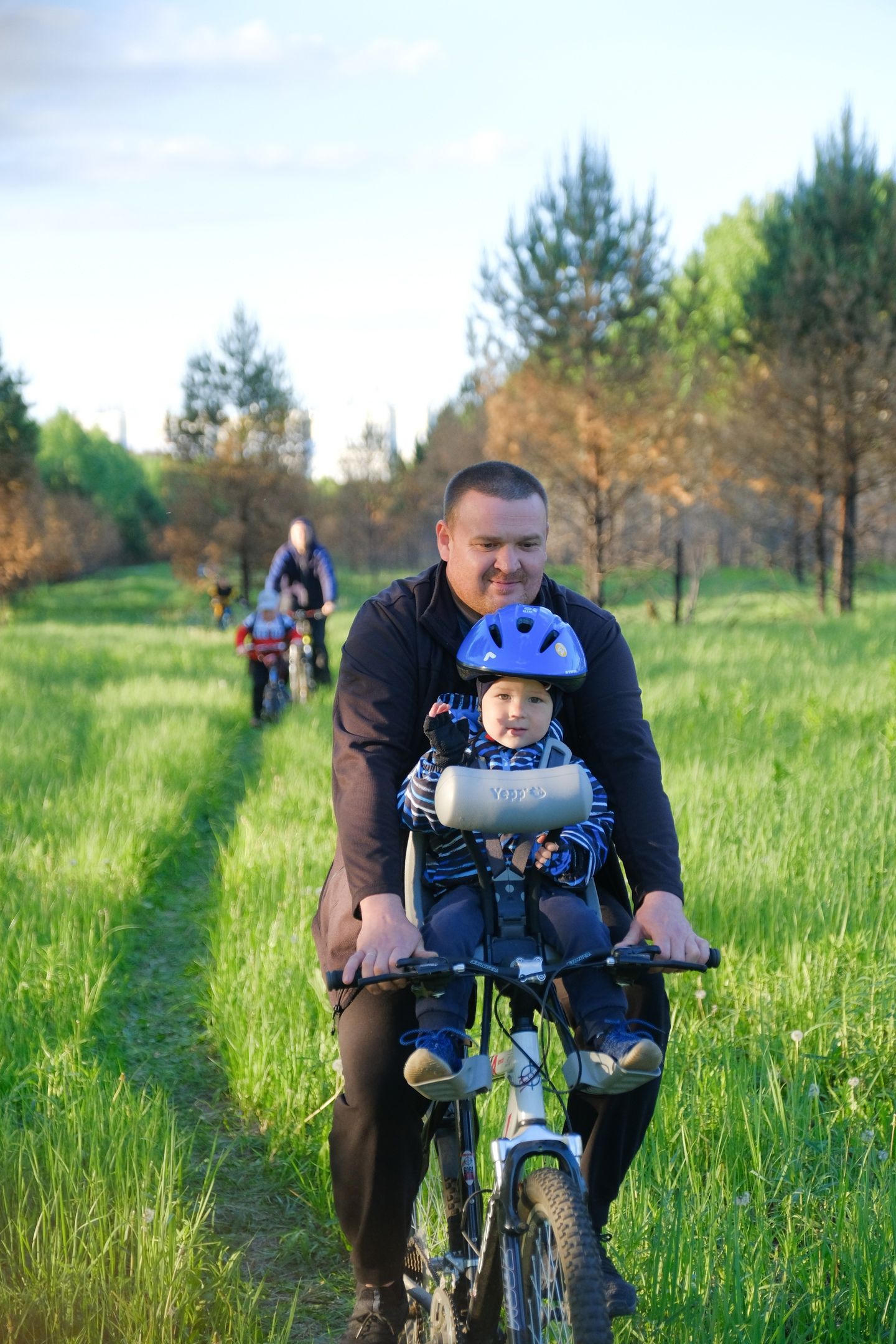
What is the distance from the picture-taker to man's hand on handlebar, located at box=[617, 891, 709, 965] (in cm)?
224

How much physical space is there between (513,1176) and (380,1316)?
0.78m

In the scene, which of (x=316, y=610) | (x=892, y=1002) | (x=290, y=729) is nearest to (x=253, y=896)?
(x=892, y=1002)

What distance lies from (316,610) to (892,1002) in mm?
9558

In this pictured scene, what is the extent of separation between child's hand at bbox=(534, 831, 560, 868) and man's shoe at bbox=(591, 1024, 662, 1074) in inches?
13.1

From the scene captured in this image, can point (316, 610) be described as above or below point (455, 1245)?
above

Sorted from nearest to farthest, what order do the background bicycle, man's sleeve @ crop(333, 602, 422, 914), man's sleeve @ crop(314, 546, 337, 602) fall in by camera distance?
1. man's sleeve @ crop(333, 602, 422, 914)
2. the background bicycle
3. man's sleeve @ crop(314, 546, 337, 602)

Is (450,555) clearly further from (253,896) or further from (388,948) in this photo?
(253,896)

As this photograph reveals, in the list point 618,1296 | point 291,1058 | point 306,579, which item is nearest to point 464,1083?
point 618,1296

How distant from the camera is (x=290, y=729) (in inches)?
408

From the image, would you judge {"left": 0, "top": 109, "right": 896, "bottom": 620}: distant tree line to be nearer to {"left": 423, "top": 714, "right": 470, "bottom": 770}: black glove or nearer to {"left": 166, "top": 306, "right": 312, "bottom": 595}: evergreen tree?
{"left": 166, "top": 306, "right": 312, "bottom": 595}: evergreen tree

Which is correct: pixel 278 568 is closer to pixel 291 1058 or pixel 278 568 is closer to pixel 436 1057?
pixel 291 1058

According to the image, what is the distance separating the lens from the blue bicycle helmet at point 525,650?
2209 mm

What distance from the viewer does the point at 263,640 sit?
A: 11359mm

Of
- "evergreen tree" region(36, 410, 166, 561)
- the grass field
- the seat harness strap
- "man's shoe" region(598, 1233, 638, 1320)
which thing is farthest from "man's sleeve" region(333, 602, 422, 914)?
"evergreen tree" region(36, 410, 166, 561)
